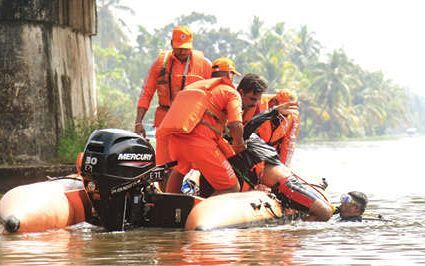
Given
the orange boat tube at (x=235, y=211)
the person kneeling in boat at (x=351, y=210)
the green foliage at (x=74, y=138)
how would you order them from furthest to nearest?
1. the green foliage at (x=74, y=138)
2. the person kneeling in boat at (x=351, y=210)
3. the orange boat tube at (x=235, y=211)

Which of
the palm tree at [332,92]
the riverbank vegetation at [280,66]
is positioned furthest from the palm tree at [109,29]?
the palm tree at [332,92]

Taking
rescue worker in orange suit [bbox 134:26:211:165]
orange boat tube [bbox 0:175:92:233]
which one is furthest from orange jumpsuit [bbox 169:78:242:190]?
rescue worker in orange suit [bbox 134:26:211:165]

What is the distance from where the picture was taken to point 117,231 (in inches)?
424

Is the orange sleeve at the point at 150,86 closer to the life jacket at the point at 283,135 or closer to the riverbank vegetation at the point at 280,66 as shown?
the life jacket at the point at 283,135

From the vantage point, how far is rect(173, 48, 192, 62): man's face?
45.5 feet

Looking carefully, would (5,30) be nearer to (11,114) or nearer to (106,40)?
(11,114)

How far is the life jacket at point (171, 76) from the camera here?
13899 mm

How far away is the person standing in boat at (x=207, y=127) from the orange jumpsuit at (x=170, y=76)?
1.96m

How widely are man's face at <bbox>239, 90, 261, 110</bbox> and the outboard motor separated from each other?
6.18 ft

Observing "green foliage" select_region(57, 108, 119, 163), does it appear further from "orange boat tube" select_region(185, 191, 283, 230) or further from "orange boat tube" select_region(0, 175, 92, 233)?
"orange boat tube" select_region(0, 175, 92, 233)

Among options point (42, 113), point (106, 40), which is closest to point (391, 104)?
point (106, 40)

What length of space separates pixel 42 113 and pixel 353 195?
5.76 metres

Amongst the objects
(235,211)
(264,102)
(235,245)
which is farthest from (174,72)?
(235,245)

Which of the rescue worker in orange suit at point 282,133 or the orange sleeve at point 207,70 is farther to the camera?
the orange sleeve at point 207,70
